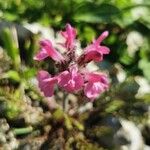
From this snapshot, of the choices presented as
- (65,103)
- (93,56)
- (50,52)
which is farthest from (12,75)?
(93,56)

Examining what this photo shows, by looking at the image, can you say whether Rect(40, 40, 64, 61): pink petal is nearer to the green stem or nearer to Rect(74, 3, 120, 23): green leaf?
the green stem

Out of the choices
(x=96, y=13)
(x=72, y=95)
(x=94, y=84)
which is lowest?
(x=72, y=95)

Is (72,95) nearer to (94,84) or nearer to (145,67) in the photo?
(145,67)

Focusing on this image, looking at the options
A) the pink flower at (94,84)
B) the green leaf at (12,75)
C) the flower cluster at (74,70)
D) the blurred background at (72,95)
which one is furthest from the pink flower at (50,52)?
the green leaf at (12,75)

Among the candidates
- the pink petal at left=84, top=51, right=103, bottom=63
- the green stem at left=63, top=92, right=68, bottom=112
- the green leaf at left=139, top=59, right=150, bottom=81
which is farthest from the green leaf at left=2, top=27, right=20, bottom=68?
the green leaf at left=139, top=59, right=150, bottom=81

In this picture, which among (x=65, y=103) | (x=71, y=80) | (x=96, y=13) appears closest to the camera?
(x=71, y=80)

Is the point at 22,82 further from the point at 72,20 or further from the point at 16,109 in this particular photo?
the point at 72,20

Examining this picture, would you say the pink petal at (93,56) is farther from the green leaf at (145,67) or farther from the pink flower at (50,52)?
the green leaf at (145,67)
